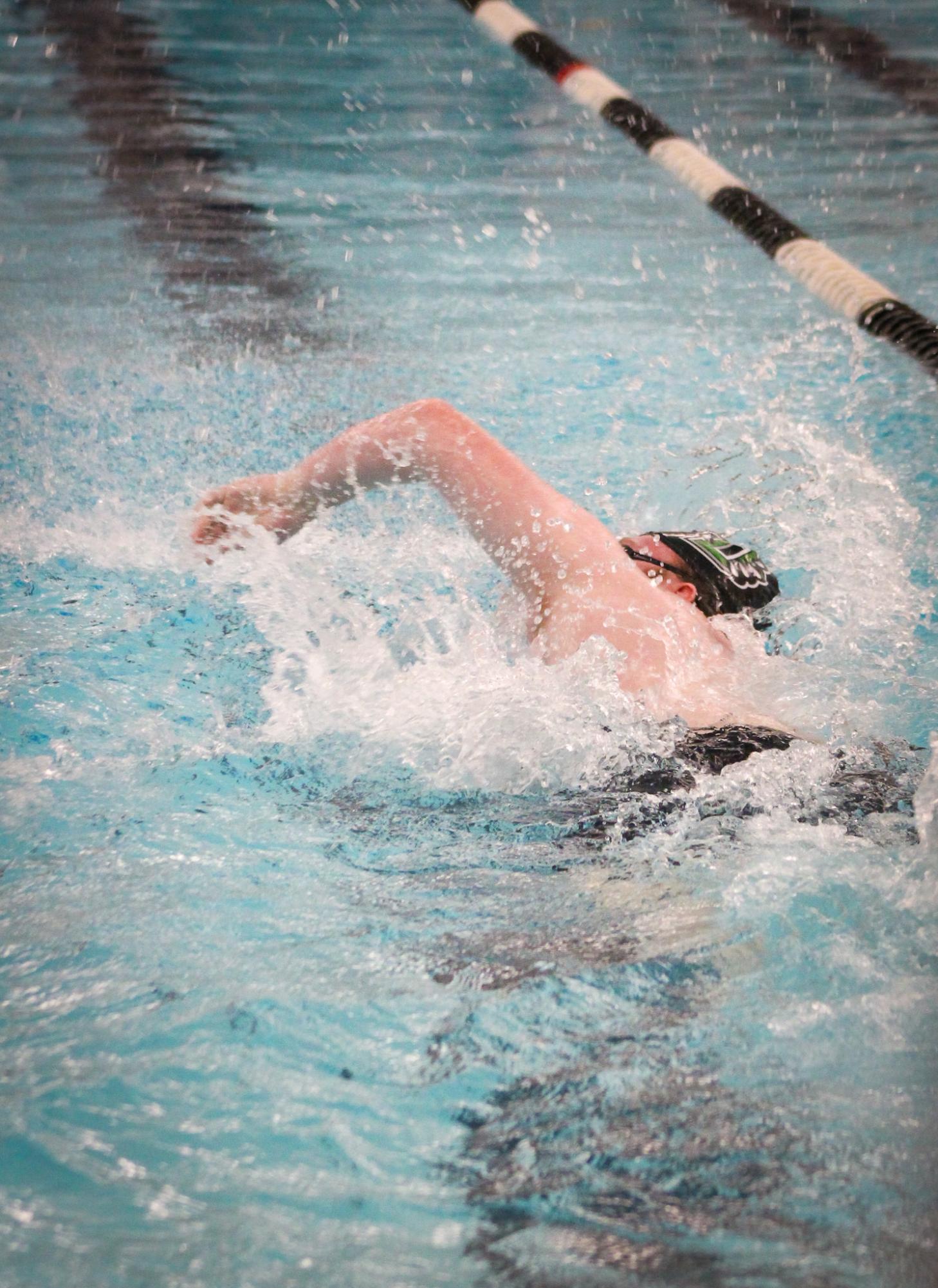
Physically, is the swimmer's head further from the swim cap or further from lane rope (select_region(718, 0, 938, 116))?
lane rope (select_region(718, 0, 938, 116))

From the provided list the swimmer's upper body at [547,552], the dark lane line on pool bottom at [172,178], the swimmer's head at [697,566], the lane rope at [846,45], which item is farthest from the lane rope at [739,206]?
the lane rope at [846,45]

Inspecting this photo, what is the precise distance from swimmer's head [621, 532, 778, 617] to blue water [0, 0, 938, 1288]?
30 centimetres

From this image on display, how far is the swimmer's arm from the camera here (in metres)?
2.20

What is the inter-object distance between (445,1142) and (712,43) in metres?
8.81

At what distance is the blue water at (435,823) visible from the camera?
50.0 inches

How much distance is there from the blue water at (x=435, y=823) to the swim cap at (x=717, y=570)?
0.91 ft

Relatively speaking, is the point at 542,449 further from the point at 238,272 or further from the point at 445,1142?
the point at 445,1142

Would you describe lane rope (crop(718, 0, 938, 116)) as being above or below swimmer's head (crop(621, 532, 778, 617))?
above

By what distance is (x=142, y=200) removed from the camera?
6484 mm

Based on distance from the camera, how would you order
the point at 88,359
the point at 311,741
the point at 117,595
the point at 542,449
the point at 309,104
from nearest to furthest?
1. the point at 311,741
2. the point at 117,595
3. the point at 542,449
4. the point at 88,359
5. the point at 309,104

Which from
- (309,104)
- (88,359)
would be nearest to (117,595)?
(88,359)

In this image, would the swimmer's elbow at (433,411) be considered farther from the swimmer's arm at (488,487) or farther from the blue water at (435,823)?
the blue water at (435,823)

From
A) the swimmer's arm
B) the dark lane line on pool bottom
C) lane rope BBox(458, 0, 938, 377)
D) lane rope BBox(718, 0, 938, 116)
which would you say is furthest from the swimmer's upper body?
lane rope BBox(718, 0, 938, 116)

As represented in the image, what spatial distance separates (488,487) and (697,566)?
57cm
